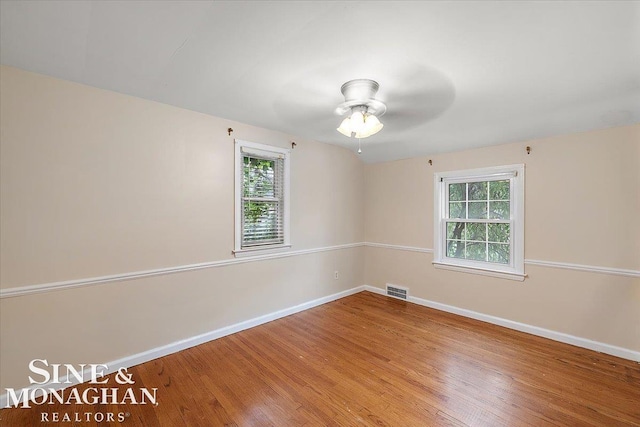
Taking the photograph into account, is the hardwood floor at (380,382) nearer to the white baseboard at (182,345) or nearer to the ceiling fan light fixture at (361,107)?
the white baseboard at (182,345)

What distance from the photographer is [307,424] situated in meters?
1.77

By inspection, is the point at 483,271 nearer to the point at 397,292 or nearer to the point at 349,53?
the point at 397,292

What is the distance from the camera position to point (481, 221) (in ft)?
11.6

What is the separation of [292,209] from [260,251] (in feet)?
2.27

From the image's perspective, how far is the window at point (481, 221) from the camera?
3.22 metres

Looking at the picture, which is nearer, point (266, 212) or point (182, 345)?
point (182, 345)

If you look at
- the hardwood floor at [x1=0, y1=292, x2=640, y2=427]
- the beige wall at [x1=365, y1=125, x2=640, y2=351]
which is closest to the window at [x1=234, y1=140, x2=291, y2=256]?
the hardwood floor at [x1=0, y1=292, x2=640, y2=427]

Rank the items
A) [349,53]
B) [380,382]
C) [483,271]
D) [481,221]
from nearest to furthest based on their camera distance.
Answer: [349,53] < [380,382] < [483,271] < [481,221]

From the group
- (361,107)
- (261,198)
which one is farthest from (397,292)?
(361,107)

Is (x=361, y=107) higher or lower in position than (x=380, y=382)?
higher

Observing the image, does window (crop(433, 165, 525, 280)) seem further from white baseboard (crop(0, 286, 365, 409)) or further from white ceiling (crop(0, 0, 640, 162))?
white baseboard (crop(0, 286, 365, 409))

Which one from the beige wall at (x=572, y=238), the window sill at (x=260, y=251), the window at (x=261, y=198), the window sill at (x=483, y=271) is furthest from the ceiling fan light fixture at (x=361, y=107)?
the window sill at (x=483, y=271)

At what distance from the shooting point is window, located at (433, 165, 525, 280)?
10.6 feet

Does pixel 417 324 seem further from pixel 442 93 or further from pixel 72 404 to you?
pixel 72 404
